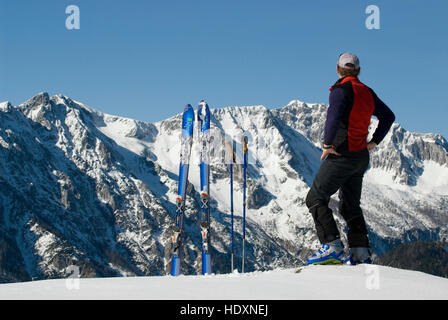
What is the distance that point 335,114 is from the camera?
10422mm

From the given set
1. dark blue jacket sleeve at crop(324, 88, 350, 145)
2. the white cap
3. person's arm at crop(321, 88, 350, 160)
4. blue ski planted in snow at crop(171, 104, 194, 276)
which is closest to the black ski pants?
person's arm at crop(321, 88, 350, 160)

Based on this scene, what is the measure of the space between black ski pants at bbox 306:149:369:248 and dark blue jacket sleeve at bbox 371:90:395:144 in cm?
109

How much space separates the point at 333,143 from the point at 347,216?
178 centimetres

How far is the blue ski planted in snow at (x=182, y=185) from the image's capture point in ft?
101

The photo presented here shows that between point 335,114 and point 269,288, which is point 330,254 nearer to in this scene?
point 335,114

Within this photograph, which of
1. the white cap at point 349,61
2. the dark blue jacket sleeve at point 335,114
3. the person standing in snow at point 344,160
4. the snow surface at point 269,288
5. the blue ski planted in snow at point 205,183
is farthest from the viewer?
the blue ski planted in snow at point 205,183

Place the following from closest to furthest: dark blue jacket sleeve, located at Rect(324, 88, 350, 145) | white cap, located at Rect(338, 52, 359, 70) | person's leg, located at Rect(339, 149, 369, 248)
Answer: dark blue jacket sleeve, located at Rect(324, 88, 350, 145) < person's leg, located at Rect(339, 149, 369, 248) < white cap, located at Rect(338, 52, 359, 70)

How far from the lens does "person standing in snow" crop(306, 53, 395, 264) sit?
10.6m

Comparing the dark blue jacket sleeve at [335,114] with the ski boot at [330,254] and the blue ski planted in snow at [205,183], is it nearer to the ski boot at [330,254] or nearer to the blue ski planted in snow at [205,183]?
the ski boot at [330,254]

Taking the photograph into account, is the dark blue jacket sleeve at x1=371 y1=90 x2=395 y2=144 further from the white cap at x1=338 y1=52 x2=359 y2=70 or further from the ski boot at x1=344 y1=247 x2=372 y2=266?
the ski boot at x1=344 y1=247 x2=372 y2=266

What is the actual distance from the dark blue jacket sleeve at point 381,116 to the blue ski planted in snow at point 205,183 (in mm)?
21687

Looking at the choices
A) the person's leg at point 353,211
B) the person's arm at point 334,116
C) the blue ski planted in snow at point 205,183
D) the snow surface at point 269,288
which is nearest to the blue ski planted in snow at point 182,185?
the blue ski planted in snow at point 205,183
